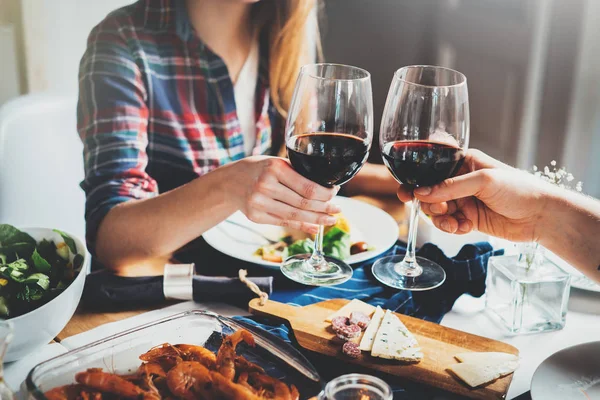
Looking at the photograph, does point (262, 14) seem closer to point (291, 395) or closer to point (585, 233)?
point (585, 233)

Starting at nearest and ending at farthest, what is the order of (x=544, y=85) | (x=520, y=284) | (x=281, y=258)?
(x=520, y=284) → (x=281, y=258) → (x=544, y=85)

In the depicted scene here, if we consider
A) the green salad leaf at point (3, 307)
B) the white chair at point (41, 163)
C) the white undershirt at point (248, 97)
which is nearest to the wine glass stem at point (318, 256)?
the green salad leaf at point (3, 307)

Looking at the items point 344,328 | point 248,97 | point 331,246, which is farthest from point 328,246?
point 248,97

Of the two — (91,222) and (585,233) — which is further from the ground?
(585,233)

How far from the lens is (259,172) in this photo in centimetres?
109

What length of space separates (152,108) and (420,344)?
3.27ft

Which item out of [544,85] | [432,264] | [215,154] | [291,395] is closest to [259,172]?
[432,264]

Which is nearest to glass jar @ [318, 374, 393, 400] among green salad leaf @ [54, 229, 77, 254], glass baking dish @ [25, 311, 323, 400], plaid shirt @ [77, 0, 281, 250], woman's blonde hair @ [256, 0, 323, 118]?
Answer: glass baking dish @ [25, 311, 323, 400]

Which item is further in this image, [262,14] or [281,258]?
[262,14]

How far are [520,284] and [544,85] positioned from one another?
6.35ft

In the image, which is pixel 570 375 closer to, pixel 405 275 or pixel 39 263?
pixel 405 275

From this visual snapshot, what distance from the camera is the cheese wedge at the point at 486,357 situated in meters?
0.89

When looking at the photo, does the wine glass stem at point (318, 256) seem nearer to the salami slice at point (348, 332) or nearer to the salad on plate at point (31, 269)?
the salami slice at point (348, 332)

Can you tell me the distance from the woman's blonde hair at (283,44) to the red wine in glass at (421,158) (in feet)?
2.99
